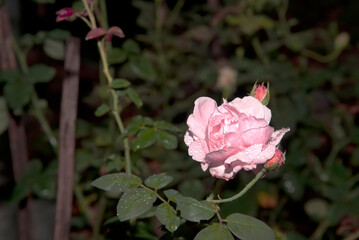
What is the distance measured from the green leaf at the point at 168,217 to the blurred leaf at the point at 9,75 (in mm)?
746

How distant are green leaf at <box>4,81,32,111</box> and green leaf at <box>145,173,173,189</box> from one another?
0.59 meters

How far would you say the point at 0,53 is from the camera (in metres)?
1.42

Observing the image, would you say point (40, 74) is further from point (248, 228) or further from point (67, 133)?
point (248, 228)

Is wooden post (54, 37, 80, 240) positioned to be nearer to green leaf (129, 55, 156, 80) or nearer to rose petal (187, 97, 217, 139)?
green leaf (129, 55, 156, 80)

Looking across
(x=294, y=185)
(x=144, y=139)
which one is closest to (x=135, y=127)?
(x=144, y=139)

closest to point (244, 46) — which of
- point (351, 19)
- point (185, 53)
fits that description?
point (185, 53)

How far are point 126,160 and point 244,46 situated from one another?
3.76ft

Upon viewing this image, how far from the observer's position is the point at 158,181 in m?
0.83

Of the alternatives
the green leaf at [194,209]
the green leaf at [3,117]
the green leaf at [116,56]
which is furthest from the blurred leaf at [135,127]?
the green leaf at [3,117]

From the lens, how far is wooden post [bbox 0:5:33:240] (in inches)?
55.4

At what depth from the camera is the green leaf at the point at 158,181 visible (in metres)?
0.82

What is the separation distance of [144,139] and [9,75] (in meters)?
0.56

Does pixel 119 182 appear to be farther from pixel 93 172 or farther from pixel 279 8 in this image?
pixel 279 8

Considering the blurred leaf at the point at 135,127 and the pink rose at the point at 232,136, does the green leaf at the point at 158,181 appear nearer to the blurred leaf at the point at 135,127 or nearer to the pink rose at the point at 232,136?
the pink rose at the point at 232,136
